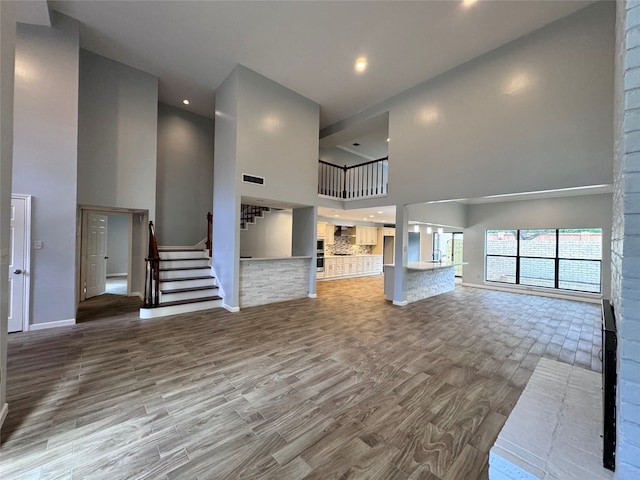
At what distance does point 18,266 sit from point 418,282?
7.61 m

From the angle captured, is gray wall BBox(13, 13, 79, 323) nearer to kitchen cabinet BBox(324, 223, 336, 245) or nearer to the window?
kitchen cabinet BBox(324, 223, 336, 245)

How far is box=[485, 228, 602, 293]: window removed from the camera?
675 cm

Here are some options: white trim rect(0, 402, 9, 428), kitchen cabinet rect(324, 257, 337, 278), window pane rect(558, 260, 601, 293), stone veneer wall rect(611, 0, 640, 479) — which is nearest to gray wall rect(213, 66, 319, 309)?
white trim rect(0, 402, 9, 428)

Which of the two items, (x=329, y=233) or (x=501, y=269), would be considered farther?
(x=329, y=233)

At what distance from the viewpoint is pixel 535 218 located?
24.5 feet

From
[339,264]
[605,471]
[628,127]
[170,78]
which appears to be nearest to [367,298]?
[339,264]

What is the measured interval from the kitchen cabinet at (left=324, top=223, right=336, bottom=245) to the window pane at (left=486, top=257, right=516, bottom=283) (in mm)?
5515

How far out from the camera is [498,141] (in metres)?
4.55

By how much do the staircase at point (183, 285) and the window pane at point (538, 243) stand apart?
29.6 feet

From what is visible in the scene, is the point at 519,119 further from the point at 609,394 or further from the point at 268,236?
the point at 268,236

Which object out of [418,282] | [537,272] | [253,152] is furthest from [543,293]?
[253,152]

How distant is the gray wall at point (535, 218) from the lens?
20.9ft

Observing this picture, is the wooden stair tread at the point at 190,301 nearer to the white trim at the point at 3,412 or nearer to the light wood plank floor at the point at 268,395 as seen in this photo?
the light wood plank floor at the point at 268,395

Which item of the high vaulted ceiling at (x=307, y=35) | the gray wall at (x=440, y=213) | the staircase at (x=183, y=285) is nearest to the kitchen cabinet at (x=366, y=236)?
the gray wall at (x=440, y=213)
